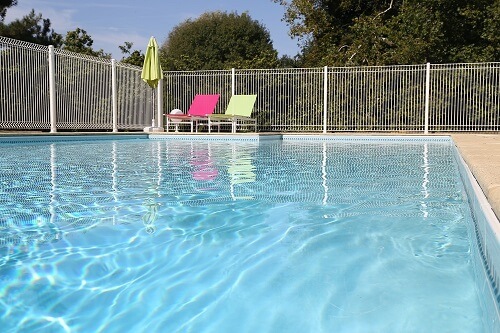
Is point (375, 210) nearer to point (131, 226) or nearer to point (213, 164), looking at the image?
point (131, 226)

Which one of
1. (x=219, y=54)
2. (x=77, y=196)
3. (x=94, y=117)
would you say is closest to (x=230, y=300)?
(x=77, y=196)

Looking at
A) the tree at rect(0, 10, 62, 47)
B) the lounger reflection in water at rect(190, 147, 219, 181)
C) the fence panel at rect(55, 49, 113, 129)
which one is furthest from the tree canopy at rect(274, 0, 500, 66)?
the tree at rect(0, 10, 62, 47)

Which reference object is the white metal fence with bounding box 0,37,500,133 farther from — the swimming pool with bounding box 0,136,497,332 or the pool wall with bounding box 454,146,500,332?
the pool wall with bounding box 454,146,500,332

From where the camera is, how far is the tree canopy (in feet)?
49.6

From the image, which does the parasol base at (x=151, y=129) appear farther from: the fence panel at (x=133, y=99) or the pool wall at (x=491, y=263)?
the pool wall at (x=491, y=263)

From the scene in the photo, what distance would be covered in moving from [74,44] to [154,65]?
859cm

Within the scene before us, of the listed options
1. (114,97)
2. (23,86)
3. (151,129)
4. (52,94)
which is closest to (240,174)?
(23,86)

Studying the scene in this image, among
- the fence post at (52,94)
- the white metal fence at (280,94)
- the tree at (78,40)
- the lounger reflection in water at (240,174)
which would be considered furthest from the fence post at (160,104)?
the lounger reflection in water at (240,174)

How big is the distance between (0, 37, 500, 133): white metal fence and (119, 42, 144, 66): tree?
11.3 feet

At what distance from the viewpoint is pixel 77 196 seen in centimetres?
376

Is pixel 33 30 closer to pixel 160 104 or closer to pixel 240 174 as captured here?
pixel 160 104

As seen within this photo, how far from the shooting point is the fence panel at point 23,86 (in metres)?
11.0

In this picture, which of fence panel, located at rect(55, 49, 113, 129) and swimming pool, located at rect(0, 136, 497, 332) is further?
fence panel, located at rect(55, 49, 113, 129)

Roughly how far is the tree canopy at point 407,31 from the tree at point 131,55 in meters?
6.17
